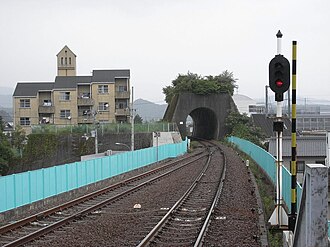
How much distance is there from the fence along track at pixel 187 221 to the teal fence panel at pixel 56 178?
395cm

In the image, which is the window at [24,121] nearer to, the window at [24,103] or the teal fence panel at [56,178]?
the window at [24,103]

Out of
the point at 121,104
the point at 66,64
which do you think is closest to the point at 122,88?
the point at 121,104

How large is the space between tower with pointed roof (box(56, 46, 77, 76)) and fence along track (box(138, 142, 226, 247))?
53.4 meters

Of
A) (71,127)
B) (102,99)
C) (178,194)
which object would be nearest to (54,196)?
(178,194)

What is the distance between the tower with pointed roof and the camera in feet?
222

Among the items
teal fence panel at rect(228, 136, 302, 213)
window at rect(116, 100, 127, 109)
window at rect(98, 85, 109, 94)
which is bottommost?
teal fence panel at rect(228, 136, 302, 213)

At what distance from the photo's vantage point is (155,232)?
9.45m

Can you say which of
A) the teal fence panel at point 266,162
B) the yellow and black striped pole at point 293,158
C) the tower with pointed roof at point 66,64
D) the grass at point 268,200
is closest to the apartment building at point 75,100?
the tower with pointed roof at point 66,64

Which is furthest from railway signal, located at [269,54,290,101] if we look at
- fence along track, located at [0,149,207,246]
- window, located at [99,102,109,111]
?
window, located at [99,102,109,111]

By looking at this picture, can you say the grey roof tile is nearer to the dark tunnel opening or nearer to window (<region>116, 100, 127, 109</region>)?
window (<region>116, 100, 127, 109</region>)

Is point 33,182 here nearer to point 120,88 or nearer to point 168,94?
point 120,88

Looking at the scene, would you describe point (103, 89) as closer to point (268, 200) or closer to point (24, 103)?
point (24, 103)

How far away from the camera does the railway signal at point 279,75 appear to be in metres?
8.90

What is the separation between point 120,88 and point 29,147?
14706 millimetres
